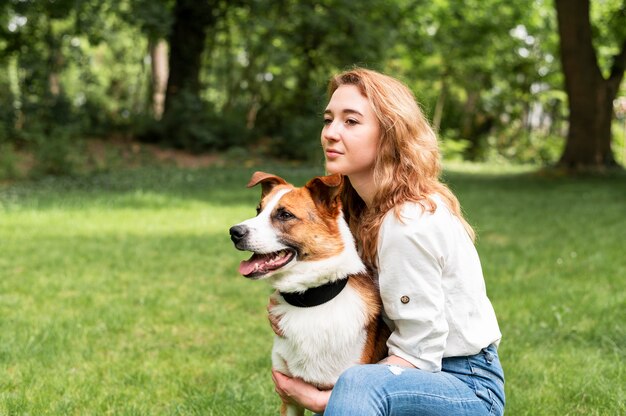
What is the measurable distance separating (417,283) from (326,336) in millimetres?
437

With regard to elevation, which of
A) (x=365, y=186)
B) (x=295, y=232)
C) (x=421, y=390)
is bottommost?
(x=421, y=390)

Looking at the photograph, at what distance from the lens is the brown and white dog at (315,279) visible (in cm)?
265

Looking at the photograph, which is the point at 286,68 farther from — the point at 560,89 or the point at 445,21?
the point at 560,89

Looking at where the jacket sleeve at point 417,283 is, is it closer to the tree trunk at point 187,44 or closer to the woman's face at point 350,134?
the woman's face at point 350,134

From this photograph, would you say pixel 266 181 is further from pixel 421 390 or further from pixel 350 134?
pixel 421 390

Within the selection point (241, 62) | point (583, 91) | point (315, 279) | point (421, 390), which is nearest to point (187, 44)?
point (241, 62)

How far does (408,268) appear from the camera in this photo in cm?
251

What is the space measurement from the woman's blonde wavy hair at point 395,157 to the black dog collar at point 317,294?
8.9 inches

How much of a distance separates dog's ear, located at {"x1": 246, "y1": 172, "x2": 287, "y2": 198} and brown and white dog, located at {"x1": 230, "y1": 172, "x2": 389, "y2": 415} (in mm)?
161

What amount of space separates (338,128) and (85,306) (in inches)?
145

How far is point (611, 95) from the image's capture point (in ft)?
58.6

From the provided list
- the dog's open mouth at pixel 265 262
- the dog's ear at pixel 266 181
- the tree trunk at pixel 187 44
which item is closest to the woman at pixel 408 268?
the dog's ear at pixel 266 181

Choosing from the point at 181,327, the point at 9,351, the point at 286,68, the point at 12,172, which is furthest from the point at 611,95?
the point at 9,351

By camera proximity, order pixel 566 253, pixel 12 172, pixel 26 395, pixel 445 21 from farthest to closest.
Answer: pixel 445 21 → pixel 12 172 → pixel 566 253 → pixel 26 395
